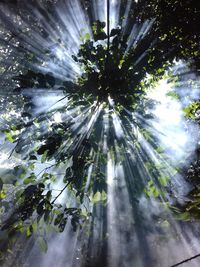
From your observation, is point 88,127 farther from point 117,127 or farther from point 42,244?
point 42,244

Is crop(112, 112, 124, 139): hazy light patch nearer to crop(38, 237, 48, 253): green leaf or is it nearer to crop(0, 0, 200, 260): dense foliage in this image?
crop(0, 0, 200, 260): dense foliage

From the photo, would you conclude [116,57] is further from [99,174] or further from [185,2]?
[185,2]

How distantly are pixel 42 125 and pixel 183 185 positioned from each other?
85.0 inches

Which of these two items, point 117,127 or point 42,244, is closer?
point 42,244

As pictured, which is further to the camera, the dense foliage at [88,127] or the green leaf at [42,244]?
the dense foliage at [88,127]

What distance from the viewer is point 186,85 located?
382cm

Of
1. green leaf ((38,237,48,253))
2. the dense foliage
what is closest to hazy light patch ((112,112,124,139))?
the dense foliage

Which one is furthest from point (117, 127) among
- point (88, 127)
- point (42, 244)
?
point (42, 244)

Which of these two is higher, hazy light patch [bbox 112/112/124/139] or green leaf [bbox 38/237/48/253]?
hazy light patch [bbox 112/112/124/139]

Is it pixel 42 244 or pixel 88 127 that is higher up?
pixel 88 127

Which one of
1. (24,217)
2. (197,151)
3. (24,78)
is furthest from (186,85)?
(24,217)

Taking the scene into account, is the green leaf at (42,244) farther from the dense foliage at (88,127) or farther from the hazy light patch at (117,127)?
the hazy light patch at (117,127)

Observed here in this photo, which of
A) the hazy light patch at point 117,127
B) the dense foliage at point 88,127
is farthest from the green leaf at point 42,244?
the hazy light patch at point 117,127

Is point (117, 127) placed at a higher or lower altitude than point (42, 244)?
higher
